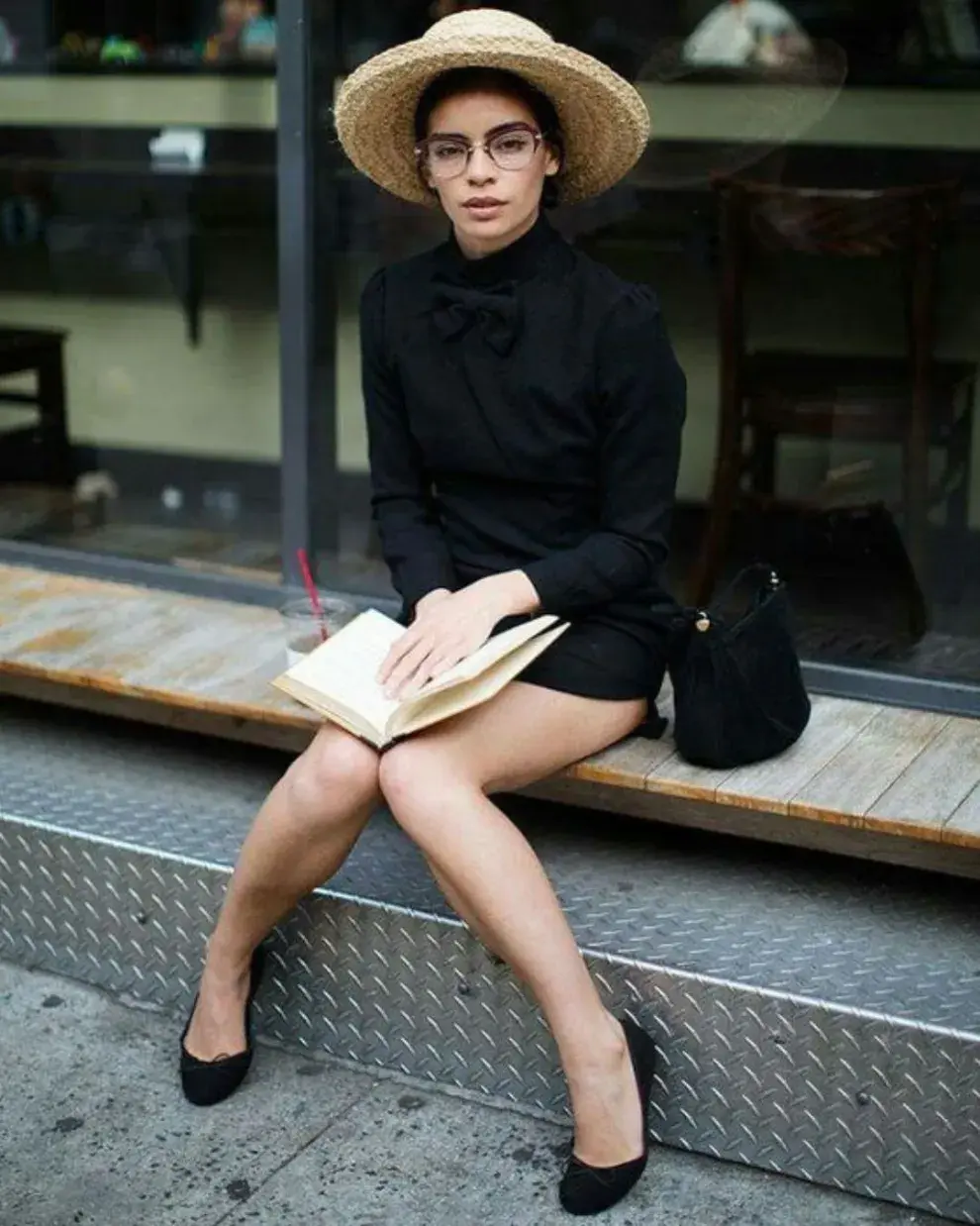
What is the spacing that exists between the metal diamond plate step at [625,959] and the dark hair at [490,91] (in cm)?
120

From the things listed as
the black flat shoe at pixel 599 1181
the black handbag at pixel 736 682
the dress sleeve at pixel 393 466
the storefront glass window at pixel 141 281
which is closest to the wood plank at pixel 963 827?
the black handbag at pixel 736 682

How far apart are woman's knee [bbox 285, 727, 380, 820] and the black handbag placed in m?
0.53

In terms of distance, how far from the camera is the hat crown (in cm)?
283

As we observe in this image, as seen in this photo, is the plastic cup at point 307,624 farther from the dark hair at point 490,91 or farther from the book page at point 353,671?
the dark hair at point 490,91

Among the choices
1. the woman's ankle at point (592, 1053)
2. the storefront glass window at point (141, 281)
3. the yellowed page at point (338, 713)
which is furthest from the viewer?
the storefront glass window at point (141, 281)

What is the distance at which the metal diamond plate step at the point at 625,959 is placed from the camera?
280 centimetres

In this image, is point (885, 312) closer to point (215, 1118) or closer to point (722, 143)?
point (722, 143)

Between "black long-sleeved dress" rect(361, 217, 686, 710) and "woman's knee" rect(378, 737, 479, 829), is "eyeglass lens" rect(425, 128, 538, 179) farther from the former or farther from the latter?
"woman's knee" rect(378, 737, 479, 829)

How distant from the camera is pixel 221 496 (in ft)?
14.9

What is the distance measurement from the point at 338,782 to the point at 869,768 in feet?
2.99

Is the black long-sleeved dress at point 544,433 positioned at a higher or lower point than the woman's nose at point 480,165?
lower

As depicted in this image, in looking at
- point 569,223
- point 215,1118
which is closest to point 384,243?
point 569,223

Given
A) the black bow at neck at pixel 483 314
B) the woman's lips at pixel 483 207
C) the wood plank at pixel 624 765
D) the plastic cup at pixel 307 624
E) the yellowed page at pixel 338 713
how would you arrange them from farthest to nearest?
the plastic cup at pixel 307 624, the wood plank at pixel 624 765, the black bow at neck at pixel 483 314, the woman's lips at pixel 483 207, the yellowed page at pixel 338 713

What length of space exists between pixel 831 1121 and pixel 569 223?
77.3 inches
